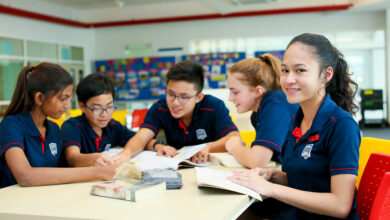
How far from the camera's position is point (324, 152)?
1.28 meters

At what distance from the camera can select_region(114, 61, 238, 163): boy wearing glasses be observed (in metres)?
2.19

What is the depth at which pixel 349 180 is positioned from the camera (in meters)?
1.17

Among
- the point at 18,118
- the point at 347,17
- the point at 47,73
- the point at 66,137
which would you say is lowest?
the point at 66,137

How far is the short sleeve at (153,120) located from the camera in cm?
229

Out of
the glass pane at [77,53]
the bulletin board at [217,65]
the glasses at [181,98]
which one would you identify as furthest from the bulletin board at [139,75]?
the glasses at [181,98]

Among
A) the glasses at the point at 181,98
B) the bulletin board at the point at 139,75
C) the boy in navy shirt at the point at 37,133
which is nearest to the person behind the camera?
the boy in navy shirt at the point at 37,133

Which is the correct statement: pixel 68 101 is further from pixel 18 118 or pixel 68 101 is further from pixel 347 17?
pixel 347 17

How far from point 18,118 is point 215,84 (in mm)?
7941

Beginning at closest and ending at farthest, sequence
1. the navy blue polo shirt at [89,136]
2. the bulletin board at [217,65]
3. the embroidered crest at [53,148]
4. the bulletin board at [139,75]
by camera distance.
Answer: the embroidered crest at [53,148] → the navy blue polo shirt at [89,136] → the bulletin board at [217,65] → the bulletin board at [139,75]

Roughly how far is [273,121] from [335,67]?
45cm

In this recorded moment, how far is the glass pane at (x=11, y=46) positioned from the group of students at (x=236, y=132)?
614cm

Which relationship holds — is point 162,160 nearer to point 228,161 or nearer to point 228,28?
point 228,161

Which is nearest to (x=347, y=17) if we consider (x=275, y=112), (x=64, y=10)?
(x=64, y=10)

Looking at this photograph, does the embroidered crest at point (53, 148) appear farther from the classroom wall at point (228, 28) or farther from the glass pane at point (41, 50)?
the classroom wall at point (228, 28)
